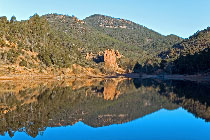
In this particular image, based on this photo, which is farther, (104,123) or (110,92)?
(110,92)

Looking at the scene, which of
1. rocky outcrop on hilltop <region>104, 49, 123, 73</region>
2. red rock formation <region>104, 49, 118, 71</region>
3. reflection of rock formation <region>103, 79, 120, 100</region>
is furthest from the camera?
rocky outcrop on hilltop <region>104, 49, 123, 73</region>

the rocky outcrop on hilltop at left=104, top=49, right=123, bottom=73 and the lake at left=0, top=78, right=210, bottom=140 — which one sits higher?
the rocky outcrop on hilltop at left=104, top=49, right=123, bottom=73

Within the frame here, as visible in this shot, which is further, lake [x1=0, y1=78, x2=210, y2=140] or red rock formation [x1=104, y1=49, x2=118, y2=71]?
red rock formation [x1=104, y1=49, x2=118, y2=71]

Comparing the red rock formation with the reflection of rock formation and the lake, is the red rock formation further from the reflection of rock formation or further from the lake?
the lake

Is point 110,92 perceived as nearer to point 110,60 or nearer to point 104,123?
point 104,123

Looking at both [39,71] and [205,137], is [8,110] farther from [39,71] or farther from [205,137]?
[39,71]

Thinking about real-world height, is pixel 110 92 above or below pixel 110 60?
below

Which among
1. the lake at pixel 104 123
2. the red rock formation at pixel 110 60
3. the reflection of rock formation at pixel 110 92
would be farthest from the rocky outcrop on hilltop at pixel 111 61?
the lake at pixel 104 123

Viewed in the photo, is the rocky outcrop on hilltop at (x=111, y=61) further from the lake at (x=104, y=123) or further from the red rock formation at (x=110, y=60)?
the lake at (x=104, y=123)

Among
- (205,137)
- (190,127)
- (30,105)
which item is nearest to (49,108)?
(30,105)

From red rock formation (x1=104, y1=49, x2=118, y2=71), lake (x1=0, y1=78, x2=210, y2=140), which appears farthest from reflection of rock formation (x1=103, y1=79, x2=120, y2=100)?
red rock formation (x1=104, y1=49, x2=118, y2=71)

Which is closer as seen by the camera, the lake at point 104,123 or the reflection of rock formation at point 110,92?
the lake at point 104,123

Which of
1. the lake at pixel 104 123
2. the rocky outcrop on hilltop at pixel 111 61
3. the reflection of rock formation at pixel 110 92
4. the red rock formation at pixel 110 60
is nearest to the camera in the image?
the lake at pixel 104 123

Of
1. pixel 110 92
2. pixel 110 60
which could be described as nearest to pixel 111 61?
pixel 110 60
